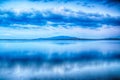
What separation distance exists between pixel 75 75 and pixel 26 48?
0.81 m

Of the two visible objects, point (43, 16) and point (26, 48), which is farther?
point (26, 48)

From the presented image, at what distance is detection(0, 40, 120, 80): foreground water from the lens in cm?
224

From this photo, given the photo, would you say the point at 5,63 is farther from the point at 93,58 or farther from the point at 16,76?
the point at 93,58

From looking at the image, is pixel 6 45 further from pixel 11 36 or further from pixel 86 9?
pixel 86 9

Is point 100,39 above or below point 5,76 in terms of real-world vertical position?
above

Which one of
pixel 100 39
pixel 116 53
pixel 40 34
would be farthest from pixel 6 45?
pixel 116 53

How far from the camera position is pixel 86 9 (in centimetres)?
248

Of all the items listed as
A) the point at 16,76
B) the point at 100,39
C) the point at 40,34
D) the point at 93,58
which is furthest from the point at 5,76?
the point at 100,39

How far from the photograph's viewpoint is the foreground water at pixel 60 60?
7.36ft

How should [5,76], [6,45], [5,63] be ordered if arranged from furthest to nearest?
[6,45] → [5,63] → [5,76]

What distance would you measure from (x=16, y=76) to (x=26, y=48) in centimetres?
56

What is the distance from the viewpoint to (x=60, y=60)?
96.3 inches

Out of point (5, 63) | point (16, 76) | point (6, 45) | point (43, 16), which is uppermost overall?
point (43, 16)

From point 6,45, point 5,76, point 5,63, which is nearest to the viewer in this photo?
point 5,76
